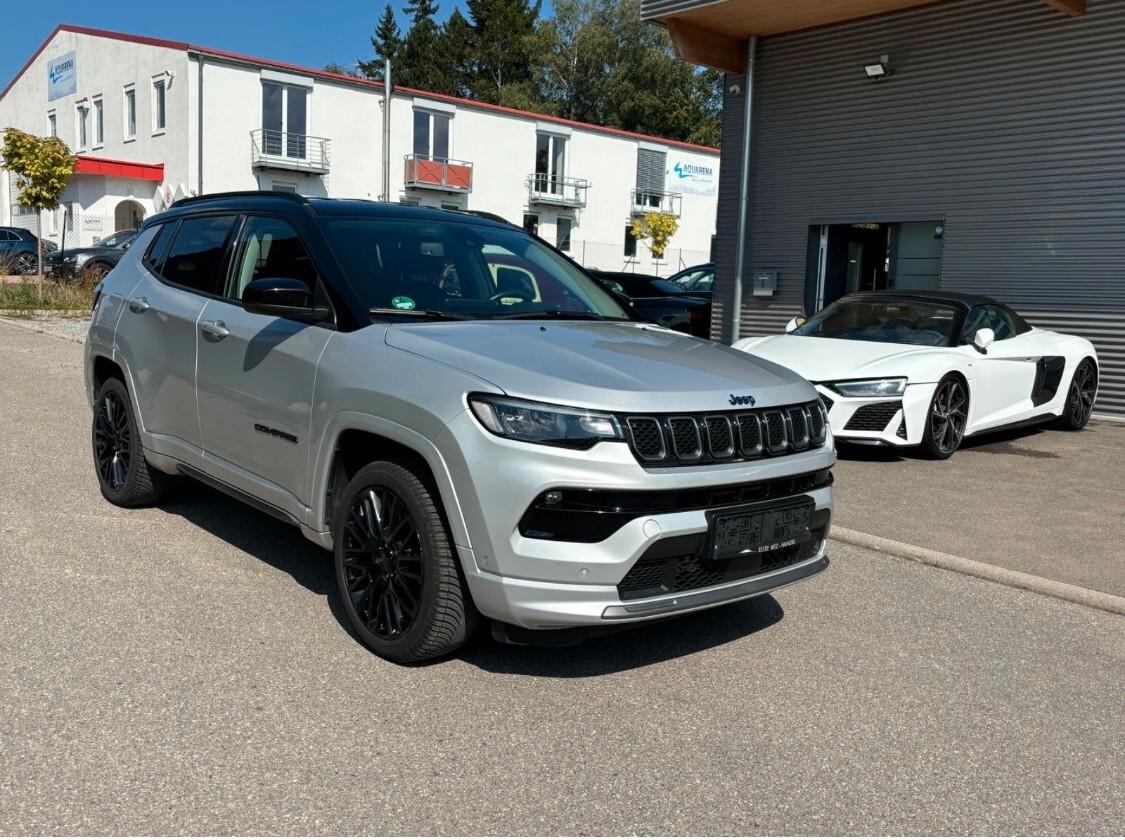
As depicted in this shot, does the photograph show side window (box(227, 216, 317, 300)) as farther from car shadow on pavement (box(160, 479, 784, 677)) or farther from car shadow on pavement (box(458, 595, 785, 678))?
car shadow on pavement (box(458, 595, 785, 678))

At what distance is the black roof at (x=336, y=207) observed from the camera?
4.73 metres

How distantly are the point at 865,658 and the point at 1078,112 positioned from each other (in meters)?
9.53

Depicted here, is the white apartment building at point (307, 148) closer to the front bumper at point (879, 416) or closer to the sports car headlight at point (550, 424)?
the front bumper at point (879, 416)

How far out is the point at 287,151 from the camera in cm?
3672

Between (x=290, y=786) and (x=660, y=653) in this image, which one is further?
(x=660, y=653)

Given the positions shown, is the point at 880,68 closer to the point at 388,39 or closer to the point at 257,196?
Answer: the point at 257,196

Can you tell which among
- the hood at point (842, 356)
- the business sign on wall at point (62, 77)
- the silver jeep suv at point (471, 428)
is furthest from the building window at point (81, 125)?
the silver jeep suv at point (471, 428)

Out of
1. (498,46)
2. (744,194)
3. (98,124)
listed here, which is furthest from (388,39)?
(744,194)

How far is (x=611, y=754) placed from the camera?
127 inches

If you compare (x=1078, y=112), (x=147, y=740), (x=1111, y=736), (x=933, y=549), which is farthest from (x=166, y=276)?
(x=1078, y=112)

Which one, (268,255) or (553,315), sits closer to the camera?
(553,315)

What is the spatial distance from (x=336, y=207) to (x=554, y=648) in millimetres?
2220

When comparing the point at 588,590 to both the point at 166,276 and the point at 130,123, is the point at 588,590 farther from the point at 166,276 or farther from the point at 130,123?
the point at 130,123

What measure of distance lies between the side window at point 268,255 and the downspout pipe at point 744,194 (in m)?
10.3
